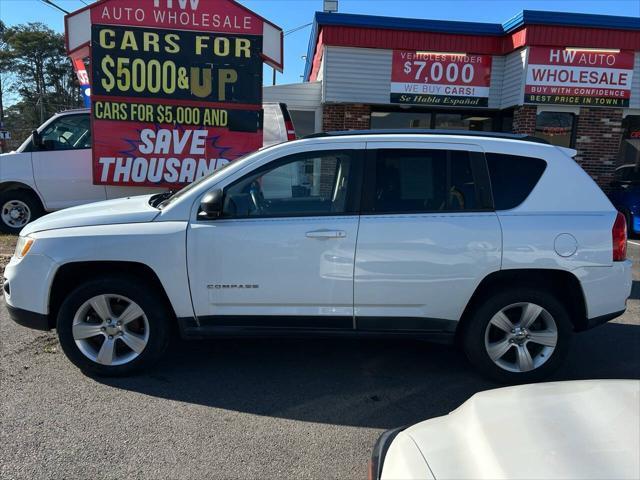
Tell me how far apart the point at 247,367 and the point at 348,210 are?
153cm

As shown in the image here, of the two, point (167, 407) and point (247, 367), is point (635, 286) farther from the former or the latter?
point (167, 407)

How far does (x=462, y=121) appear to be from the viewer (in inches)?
560

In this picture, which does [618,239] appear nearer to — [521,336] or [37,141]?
[521,336]

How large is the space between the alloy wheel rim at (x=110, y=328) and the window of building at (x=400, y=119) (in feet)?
35.9

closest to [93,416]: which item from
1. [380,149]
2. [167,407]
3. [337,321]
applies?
[167,407]

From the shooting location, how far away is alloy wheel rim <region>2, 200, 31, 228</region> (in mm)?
9070

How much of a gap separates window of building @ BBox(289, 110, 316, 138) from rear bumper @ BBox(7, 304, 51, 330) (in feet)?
35.6

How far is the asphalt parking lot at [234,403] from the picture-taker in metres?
2.89

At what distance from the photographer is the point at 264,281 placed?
3701 mm

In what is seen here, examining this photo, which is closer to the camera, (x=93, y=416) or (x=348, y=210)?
(x=93, y=416)

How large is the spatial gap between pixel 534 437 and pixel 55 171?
911 cm

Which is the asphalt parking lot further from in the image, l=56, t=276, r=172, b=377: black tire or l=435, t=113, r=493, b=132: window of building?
l=435, t=113, r=493, b=132: window of building

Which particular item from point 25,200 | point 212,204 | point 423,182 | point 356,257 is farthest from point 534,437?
point 25,200

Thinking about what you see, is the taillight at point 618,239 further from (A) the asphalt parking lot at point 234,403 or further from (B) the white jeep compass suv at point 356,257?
(A) the asphalt parking lot at point 234,403
